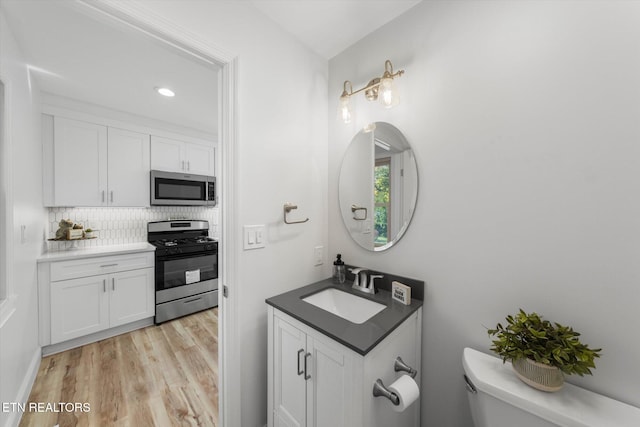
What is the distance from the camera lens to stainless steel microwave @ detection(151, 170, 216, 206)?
2902 mm

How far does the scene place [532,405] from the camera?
0.74 m

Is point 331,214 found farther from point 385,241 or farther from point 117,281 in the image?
point 117,281

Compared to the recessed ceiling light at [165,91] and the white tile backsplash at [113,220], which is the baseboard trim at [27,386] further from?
the recessed ceiling light at [165,91]

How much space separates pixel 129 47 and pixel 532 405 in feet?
9.37

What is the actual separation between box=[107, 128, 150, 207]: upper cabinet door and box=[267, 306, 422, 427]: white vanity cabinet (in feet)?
8.72

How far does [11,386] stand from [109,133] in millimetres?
2381

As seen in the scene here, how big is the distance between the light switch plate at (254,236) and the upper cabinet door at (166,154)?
252 cm

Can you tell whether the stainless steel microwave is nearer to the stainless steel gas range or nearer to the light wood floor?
the stainless steel gas range

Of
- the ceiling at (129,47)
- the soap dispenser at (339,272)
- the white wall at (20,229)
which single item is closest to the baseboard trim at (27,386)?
the white wall at (20,229)

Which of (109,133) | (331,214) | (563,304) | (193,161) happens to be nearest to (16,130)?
(109,133)

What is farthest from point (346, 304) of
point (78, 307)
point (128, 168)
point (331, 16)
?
point (128, 168)

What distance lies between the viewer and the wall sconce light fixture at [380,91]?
3.94 ft

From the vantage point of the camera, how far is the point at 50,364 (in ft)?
6.68

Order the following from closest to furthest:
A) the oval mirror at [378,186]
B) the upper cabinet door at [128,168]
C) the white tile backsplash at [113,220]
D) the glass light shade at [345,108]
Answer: the oval mirror at [378,186], the glass light shade at [345,108], the white tile backsplash at [113,220], the upper cabinet door at [128,168]
